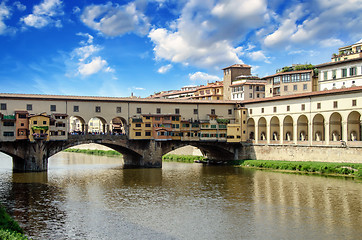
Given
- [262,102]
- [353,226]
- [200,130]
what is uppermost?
[262,102]

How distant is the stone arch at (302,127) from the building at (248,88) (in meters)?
26.5

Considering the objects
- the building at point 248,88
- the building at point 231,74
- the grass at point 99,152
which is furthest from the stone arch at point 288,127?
the grass at point 99,152

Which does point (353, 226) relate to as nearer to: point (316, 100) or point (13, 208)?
point (13, 208)

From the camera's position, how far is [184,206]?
31.2 meters

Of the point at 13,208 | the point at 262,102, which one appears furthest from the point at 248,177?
the point at 13,208

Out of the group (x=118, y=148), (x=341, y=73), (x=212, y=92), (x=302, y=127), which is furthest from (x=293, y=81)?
(x=118, y=148)

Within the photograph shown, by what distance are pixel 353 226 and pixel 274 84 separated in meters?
57.9

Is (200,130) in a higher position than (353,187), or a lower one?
higher

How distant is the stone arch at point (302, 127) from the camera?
5884 centimetres

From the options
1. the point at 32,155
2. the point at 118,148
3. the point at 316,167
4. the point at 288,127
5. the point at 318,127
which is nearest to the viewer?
the point at 316,167

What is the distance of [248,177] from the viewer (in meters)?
48.1

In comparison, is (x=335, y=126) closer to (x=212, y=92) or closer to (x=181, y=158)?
(x=181, y=158)

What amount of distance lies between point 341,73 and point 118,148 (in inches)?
1502

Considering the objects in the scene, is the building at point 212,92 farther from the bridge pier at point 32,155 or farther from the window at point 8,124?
the window at point 8,124
